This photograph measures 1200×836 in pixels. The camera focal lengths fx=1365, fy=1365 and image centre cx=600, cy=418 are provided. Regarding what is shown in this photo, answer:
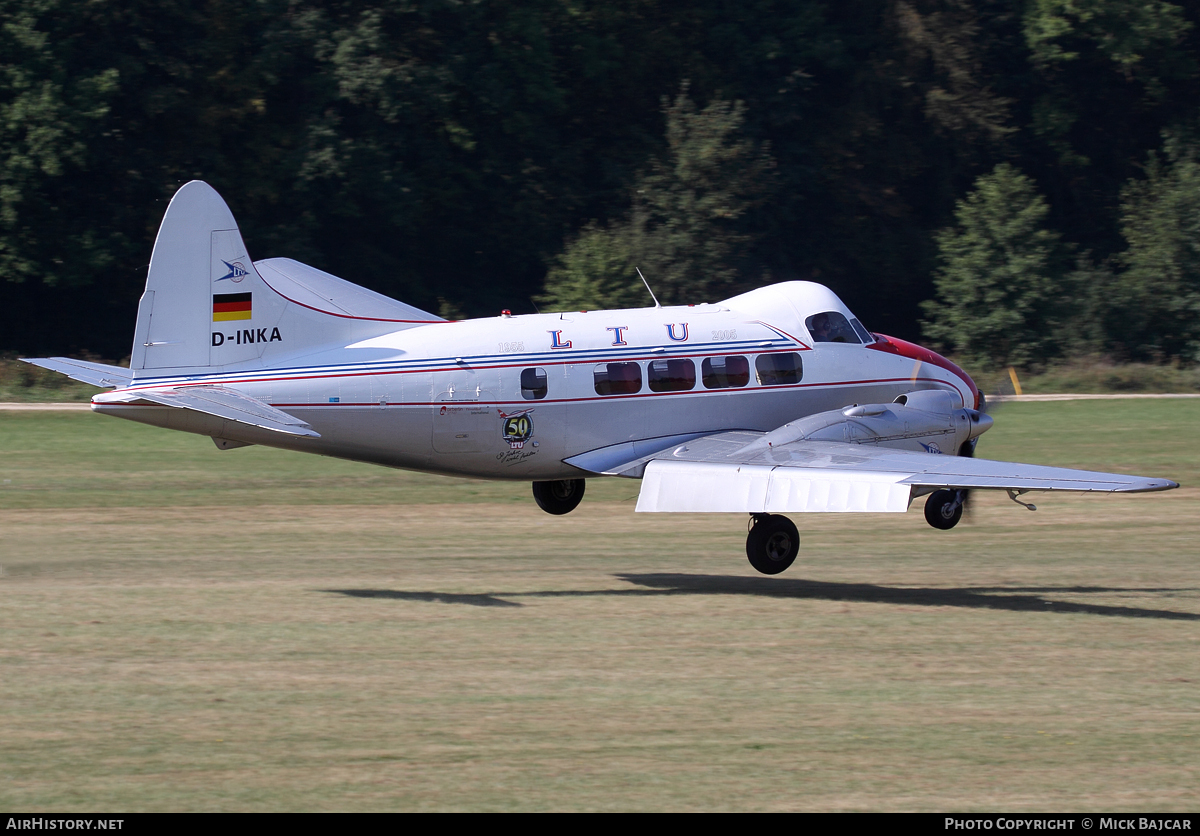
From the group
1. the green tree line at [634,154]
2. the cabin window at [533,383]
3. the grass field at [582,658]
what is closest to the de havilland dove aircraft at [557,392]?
the cabin window at [533,383]

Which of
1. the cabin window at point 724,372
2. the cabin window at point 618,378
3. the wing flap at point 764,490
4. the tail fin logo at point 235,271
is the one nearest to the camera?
the wing flap at point 764,490

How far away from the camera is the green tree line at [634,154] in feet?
186

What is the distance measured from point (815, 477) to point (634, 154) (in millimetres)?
49195

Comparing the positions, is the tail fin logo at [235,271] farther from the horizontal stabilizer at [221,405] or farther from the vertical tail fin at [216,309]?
the horizontal stabilizer at [221,405]

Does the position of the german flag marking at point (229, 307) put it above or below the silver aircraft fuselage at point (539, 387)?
above

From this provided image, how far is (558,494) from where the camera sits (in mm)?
23500

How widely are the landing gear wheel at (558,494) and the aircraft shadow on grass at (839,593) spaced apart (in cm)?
297

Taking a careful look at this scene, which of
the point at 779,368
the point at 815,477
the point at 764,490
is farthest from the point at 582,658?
the point at 779,368

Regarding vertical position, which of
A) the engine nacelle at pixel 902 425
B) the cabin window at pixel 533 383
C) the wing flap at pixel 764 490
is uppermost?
the cabin window at pixel 533 383

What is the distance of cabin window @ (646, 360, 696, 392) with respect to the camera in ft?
69.4

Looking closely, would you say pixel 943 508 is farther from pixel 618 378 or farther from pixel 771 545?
pixel 618 378

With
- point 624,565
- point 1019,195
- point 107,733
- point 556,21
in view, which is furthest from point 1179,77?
point 107,733

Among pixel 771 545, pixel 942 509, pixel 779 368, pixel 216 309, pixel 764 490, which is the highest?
pixel 216 309

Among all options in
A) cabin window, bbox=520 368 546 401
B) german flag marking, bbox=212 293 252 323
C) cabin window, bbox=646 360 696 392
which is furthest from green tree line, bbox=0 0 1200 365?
cabin window, bbox=520 368 546 401
